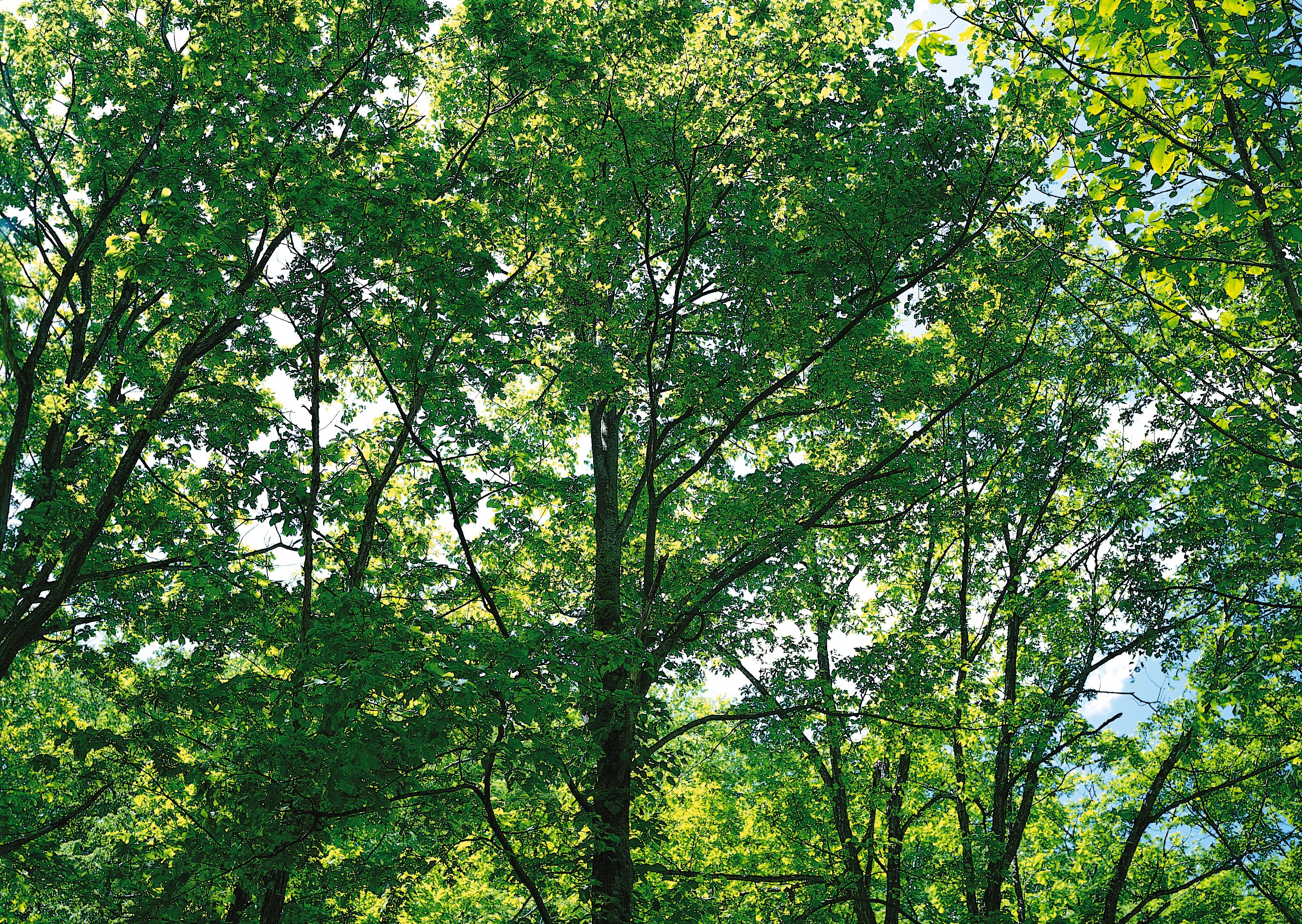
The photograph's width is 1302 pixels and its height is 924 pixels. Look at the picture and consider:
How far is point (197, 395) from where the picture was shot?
35.5 ft

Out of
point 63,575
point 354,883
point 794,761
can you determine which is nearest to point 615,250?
point 63,575

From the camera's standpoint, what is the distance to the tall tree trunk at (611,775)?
7664 mm

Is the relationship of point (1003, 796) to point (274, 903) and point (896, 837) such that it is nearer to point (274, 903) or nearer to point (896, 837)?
point (896, 837)

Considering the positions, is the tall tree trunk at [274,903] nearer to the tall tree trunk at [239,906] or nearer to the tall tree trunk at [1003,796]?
the tall tree trunk at [239,906]

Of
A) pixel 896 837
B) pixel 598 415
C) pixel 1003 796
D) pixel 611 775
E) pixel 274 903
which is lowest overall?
pixel 274 903

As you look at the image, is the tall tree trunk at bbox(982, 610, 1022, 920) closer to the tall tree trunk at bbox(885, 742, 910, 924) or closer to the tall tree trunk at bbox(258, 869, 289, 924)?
the tall tree trunk at bbox(885, 742, 910, 924)

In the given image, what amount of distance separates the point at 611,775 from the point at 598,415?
4.78 meters

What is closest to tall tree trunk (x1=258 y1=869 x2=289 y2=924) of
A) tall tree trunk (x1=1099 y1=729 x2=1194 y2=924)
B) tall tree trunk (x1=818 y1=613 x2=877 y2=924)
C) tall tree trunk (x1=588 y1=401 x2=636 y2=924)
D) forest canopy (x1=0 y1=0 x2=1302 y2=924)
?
forest canopy (x1=0 y1=0 x2=1302 y2=924)

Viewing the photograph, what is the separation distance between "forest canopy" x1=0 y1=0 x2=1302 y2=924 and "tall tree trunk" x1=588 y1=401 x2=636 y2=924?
6 centimetres

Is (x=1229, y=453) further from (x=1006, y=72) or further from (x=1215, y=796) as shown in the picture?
(x=1215, y=796)

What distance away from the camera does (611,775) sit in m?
8.34

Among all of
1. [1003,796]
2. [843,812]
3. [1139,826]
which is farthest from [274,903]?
[1139,826]

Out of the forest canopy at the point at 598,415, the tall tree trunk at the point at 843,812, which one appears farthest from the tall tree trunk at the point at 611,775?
the tall tree trunk at the point at 843,812

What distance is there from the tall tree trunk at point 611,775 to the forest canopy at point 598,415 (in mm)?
58
